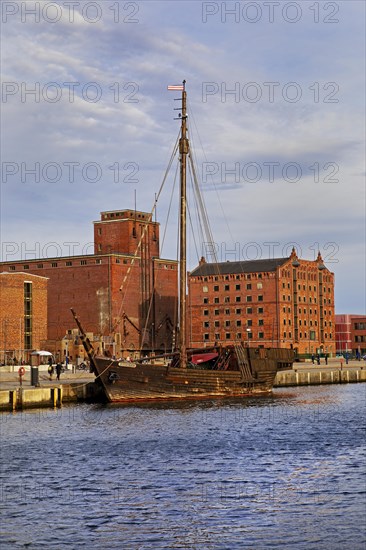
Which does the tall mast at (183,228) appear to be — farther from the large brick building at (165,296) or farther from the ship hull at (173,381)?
the large brick building at (165,296)

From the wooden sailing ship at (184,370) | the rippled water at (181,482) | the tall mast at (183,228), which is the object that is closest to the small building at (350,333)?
the wooden sailing ship at (184,370)

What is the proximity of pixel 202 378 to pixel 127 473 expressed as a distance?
34.6m

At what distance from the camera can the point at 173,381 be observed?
67.4m

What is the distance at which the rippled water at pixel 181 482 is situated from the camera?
25047 millimetres

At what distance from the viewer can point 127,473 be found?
1363 inches

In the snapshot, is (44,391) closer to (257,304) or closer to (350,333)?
(257,304)

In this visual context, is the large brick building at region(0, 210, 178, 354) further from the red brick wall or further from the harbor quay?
the harbor quay

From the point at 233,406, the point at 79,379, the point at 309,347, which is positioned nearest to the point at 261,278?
the point at 309,347

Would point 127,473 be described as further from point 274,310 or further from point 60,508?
point 274,310

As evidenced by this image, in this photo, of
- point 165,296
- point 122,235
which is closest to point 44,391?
point 165,296

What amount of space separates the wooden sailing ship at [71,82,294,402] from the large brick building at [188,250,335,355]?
7188 cm

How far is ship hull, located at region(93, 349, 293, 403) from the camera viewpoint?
65500 millimetres

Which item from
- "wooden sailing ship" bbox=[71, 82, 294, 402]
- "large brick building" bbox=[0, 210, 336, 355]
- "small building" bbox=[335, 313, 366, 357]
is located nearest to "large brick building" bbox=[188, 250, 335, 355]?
"large brick building" bbox=[0, 210, 336, 355]

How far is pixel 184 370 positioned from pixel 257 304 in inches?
3483
